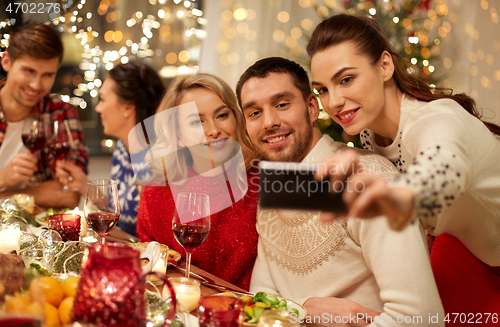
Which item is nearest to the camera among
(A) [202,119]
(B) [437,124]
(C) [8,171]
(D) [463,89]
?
(B) [437,124]

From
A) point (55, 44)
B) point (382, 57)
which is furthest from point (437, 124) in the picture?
point (55, 44)

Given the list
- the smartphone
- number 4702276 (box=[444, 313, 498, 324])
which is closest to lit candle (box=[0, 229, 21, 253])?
the smartphone

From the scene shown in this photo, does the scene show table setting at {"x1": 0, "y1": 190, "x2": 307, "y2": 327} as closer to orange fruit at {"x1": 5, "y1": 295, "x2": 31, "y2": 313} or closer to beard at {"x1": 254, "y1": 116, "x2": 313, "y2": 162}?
orange fruit at {"x1": 5, "y1": 295, "x2": 31, "y2": 313}

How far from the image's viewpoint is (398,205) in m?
0.56

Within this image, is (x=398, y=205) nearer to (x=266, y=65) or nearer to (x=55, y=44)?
(x=266, y=65)

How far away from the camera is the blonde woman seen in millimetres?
1524

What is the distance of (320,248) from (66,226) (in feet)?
2.67

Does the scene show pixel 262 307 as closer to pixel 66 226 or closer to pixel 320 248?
pixel 320 248

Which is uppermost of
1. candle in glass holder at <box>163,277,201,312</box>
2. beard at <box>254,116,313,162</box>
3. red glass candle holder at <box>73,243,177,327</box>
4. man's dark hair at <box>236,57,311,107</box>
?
man's dark hair at <box>236,57,311,107</box>

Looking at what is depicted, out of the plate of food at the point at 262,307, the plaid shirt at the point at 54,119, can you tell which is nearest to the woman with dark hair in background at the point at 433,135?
the plate of food at the point at 262,307

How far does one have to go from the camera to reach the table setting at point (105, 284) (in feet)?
1.83

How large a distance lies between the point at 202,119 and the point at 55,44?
3.45 feet

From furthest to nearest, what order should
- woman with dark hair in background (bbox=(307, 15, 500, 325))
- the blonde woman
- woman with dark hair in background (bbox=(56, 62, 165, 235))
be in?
woman with dark hair in background (bbox=(56, 62, 165, 235)) → the blonde woman → woman with dark hair in background (bbox=(307, 15, 500, 325))

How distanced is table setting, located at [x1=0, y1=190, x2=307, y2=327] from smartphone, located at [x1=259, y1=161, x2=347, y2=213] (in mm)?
207
